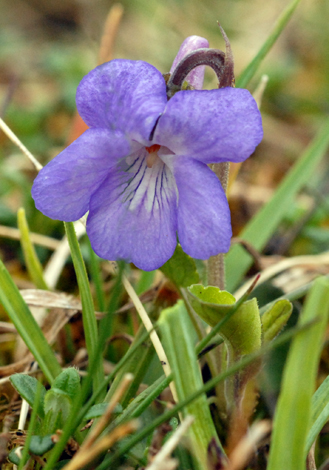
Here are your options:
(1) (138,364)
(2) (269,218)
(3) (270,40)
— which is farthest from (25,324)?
(3) (270,40)

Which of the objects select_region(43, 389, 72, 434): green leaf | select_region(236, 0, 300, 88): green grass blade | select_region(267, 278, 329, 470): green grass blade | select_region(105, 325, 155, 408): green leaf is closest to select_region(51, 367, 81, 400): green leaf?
select_region(43, 389, 72, 434): green leaf

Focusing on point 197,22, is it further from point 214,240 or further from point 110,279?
point 214,240

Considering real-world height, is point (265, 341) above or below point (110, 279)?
above

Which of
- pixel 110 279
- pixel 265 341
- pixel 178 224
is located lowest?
pixel 110 279

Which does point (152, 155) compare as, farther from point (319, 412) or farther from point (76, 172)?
point (319, 412)

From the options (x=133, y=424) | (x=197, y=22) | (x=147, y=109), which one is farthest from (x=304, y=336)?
(x=197, y=22)

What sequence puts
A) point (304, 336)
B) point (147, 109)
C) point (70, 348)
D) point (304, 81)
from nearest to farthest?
1. point (304, 336)
2. point (147, 109)
3. point (70, 348)
4. point (304, 81)
